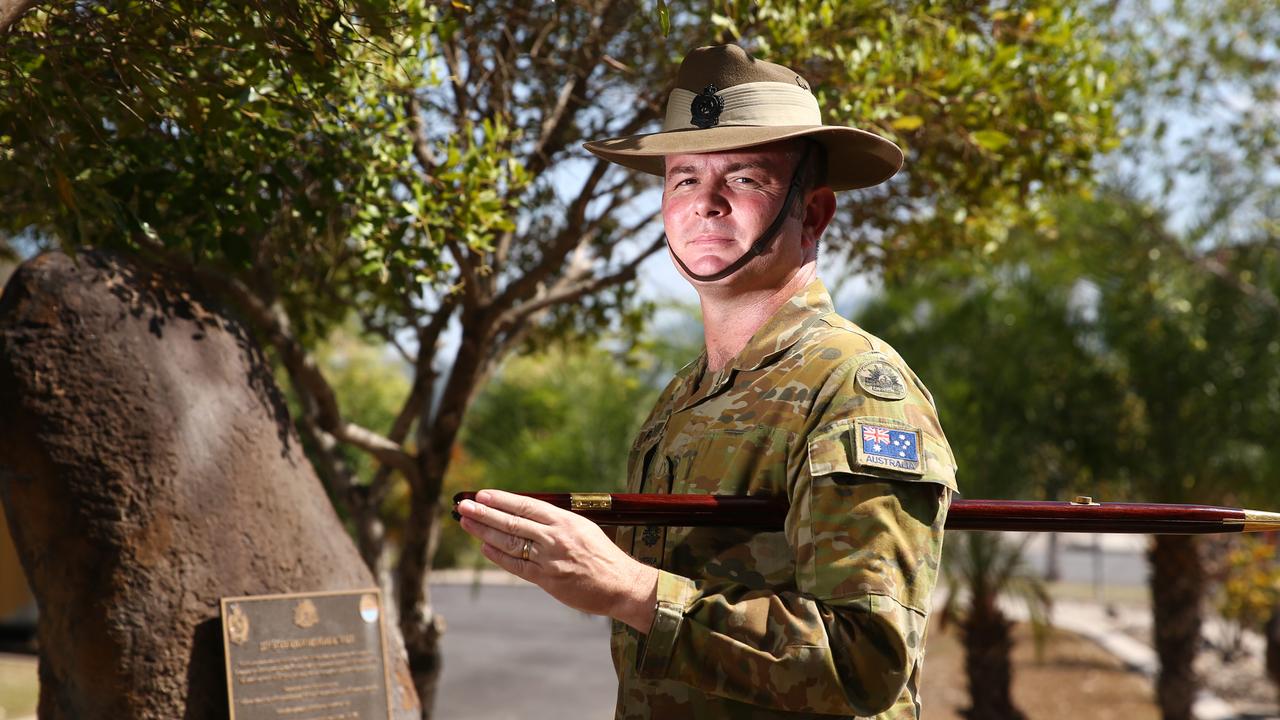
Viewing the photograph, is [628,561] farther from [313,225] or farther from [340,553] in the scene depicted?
[313,225]

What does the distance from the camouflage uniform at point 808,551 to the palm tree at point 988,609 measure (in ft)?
29.8

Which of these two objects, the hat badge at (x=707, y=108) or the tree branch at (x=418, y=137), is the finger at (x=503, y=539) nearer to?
the hat badge at (x=707, y=108)

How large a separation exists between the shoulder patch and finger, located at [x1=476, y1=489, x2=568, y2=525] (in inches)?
26.1

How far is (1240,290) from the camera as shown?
34.2 ft

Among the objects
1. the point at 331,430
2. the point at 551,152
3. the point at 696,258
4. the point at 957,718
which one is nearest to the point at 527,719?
the point at 957,718

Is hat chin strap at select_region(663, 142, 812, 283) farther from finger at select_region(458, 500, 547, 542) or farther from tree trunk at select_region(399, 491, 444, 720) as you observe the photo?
tree trunk at select_region(399, 491, 444, 720)

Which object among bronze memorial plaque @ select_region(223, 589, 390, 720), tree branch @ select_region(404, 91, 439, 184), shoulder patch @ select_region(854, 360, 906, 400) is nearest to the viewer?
shoulder patch @ select_region(854, 360, 906, 400)

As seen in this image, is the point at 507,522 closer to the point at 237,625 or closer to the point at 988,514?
the point at 988,514

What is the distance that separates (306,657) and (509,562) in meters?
2.13

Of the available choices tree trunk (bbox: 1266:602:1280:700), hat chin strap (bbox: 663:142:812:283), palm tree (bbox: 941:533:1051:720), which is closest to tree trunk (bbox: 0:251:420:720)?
hat chin strap (bbox: 663:142:812:283)

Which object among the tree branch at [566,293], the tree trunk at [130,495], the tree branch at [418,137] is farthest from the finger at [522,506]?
the tree branch at [566,293]

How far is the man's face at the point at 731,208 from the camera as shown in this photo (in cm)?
250

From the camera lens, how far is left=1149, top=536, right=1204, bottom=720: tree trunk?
11.2m

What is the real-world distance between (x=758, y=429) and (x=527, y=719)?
1009 cm
